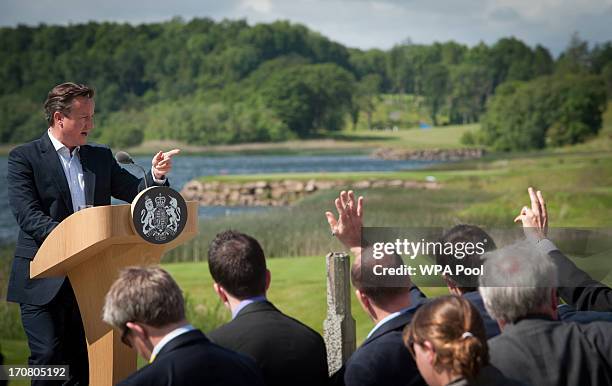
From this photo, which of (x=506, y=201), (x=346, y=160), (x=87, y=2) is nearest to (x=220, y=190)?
(x=346, y=160)

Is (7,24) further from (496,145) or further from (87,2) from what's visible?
(496,145)

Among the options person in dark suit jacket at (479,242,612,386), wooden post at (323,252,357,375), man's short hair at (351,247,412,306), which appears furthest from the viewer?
wooden post at (323,252,357,375)

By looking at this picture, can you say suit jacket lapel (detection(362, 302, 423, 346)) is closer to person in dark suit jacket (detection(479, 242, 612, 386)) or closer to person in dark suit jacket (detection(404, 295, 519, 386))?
person in dark suit jacket (detection(479, 242, 612, 386))

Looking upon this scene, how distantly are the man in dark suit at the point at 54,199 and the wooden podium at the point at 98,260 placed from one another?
187mm

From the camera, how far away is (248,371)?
2.73 m

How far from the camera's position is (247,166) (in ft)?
65.5

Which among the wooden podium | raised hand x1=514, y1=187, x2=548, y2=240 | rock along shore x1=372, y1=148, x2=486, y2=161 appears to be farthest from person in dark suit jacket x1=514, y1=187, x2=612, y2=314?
rock along shore x1=372, y1=148, x2=486, y2=161

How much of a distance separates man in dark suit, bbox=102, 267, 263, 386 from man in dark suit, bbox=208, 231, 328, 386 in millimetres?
445

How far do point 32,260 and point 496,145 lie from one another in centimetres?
1562

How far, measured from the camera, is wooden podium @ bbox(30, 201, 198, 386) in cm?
363

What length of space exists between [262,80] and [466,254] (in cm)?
1784

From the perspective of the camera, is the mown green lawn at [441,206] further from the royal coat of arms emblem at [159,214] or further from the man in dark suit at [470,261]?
the man in dark suit at [470,261]

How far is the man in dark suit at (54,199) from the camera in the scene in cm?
398

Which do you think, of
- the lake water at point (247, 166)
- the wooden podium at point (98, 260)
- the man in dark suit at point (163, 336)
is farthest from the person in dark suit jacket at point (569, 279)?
the lake water at point (247, 166)
